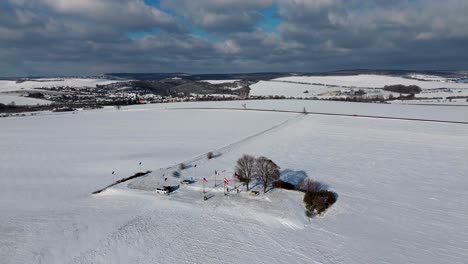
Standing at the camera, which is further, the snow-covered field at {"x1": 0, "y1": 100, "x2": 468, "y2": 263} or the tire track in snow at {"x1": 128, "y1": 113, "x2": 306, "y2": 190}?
the tire track in snow at {"x1": 128, "y1": 113, "x2": 306, "y2": 190}

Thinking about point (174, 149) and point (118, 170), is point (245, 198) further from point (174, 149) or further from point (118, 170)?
point (174, 149)

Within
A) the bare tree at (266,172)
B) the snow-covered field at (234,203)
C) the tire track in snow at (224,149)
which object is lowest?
the snow-covered field at (234,203)

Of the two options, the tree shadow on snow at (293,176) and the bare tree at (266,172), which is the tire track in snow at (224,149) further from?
the tree shadow on snow at (293,176)

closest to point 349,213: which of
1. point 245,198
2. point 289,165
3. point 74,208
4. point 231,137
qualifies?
point 245,198

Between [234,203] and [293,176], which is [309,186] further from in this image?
A: [234,203]

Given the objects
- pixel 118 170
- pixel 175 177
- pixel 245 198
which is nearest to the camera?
pixel 245 198

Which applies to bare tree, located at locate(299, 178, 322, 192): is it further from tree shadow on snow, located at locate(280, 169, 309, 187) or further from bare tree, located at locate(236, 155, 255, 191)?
A: bare tree, located at locate(236, 155, 255, 191)

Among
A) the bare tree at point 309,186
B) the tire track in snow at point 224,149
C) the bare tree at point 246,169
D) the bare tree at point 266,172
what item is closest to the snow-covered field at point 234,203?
the tire track in snow at point 224,149

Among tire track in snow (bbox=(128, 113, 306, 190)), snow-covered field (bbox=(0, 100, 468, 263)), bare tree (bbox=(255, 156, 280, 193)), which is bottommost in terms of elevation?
snow-covered field (bbox=(0, 100, 468, 263))

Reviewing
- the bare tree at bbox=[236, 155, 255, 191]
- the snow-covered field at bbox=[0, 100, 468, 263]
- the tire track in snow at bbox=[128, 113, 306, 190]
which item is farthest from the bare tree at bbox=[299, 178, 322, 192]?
the tire track in snow at bbox=[128, 113, 306, 190]
